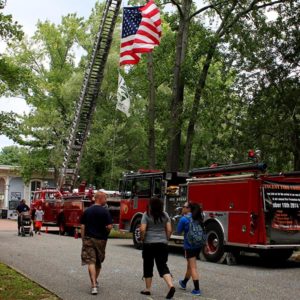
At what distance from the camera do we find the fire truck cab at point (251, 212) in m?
12.5

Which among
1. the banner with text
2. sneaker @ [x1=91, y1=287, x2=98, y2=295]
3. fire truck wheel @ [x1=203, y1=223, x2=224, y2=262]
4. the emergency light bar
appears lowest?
sneaker @ [x1=91, y1=287, x2=98, y2=295]

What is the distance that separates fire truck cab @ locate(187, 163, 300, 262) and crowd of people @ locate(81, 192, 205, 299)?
368 cm

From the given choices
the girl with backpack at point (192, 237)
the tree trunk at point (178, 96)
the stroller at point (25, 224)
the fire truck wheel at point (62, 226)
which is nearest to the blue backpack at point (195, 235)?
the girl with backpack at point (192, 237)

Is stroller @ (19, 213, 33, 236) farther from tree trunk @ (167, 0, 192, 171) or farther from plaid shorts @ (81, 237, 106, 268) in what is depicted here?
plaid shorts @ (81, 237, 106, 268)

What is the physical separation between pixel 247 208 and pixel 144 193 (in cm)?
514

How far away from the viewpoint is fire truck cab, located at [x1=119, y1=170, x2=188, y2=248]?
1580cm

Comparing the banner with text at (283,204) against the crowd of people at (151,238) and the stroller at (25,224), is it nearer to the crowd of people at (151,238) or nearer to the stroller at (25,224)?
the crowd of people at (151,238)

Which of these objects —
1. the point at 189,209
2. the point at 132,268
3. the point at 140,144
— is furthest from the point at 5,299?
the point at 140,144

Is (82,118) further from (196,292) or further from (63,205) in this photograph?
(196,292)

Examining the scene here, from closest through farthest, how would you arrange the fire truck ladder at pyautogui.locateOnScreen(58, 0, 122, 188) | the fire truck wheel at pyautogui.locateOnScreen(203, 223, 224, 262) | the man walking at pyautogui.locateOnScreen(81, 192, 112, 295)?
the man walking at pyautogui.locateOnScreen(81, 192, 112, 295), the fire truck wheel at pyautogui.locateOnScreen(203, 223, 224, 262), the fire truck ladder at pyautogui.locateOnScreen(58, 0, 122, 188)

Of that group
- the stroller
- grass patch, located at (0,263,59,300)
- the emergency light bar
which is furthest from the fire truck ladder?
grass patch, located at (0,263,59,300)

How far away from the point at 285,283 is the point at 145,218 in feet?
11.5

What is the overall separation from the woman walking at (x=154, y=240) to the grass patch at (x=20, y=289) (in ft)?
4.94

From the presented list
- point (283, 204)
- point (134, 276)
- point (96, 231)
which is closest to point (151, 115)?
point (283, 204)
